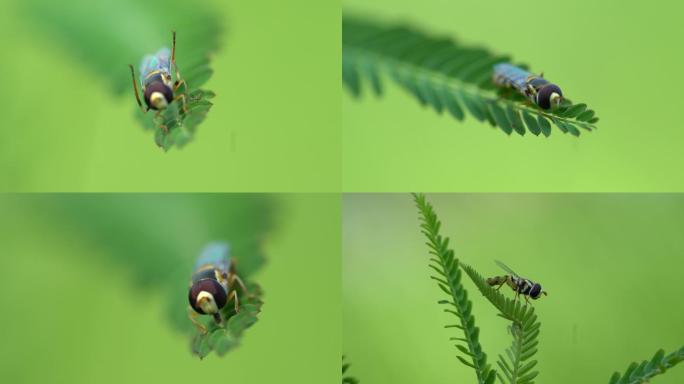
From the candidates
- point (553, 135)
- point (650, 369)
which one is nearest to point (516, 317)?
point (650, 369)

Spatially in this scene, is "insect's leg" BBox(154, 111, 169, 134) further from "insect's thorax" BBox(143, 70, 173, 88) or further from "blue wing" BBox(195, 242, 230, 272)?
"blue wing" BBox(195, 242, 230, 272)

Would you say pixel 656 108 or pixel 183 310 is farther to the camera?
pixel 656 108

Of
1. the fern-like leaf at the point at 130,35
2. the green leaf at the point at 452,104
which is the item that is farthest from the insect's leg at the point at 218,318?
the green leaf at the point at 452,104

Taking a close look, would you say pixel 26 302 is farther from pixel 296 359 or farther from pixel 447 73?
pixel 447 73

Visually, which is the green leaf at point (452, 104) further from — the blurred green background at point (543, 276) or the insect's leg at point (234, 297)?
the blurred green background at point (543, 276)

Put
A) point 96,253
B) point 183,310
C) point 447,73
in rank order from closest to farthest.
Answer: point 447,73 → point 183,310 → point 96,253

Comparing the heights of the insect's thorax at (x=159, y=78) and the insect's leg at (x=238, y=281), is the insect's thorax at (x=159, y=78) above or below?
above

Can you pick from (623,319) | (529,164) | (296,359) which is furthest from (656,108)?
(296,359)
